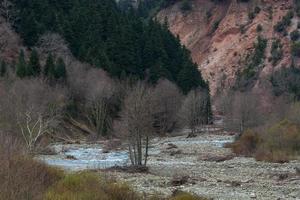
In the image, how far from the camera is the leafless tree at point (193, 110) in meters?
91.0

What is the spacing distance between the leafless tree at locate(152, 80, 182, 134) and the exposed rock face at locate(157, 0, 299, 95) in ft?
138

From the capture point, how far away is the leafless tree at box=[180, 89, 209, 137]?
91.0 metres

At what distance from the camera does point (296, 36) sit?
14262 cm

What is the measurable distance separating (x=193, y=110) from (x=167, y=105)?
3846 mm

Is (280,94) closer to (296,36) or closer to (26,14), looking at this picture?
(296,36)

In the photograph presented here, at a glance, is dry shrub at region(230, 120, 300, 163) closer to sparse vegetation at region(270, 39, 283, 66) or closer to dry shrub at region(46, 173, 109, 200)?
dry shrub at region(46, 173, 109, 200)

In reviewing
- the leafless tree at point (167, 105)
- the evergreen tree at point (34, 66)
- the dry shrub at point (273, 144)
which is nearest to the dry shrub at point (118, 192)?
the dry shrub at point (273, 144)

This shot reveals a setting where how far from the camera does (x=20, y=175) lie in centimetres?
1670

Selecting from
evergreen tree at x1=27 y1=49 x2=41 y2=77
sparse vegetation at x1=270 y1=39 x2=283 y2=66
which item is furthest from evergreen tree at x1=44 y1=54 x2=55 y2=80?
sparse vegetation at x1=270 y1=39 x2=283 y2=66

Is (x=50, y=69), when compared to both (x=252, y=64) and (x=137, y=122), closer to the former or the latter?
(x=137, y=122)

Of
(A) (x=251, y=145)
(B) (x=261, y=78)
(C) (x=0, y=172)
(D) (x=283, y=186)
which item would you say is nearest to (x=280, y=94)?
(B) (x=261, y=78)

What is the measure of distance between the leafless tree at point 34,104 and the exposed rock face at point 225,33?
69.1m

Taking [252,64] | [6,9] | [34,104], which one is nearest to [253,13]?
[252,64]

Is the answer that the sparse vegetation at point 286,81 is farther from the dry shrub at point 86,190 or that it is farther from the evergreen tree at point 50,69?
the dry shrub at point 86,190
